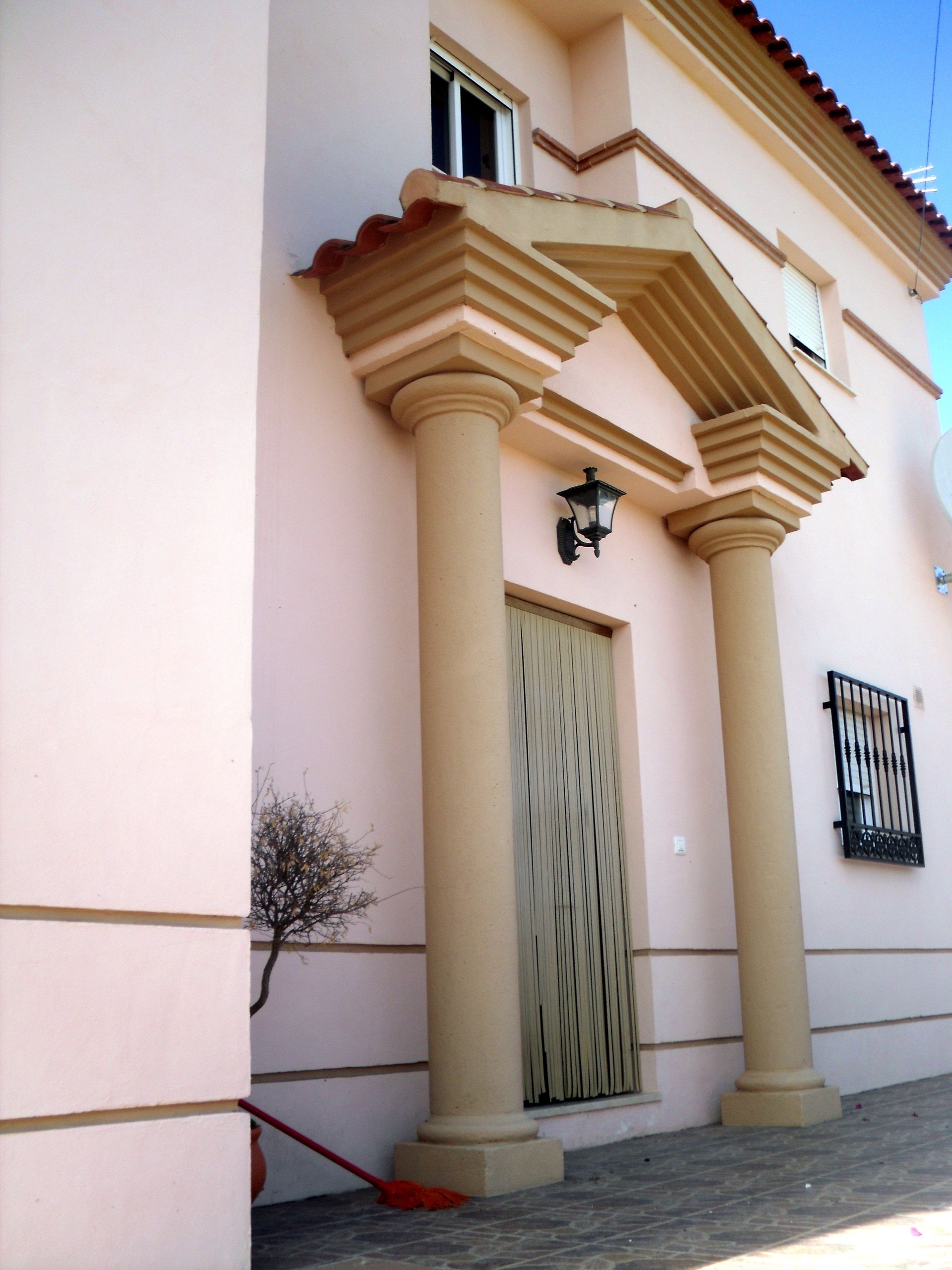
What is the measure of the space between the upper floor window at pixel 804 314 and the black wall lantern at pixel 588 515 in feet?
13.7

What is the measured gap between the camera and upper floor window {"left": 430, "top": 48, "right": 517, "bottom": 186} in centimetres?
741

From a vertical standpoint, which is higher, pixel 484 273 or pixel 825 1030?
pixel 484 273

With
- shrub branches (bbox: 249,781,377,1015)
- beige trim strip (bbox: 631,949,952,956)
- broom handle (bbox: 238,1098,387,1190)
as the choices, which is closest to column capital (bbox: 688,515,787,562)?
beige trim strip (bbox: 631,949,952,956)

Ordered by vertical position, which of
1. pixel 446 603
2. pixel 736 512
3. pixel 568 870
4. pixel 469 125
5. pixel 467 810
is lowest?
pixel 568 870

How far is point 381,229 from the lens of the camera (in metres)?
5.10

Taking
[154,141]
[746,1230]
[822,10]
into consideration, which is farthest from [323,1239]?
[822,10]

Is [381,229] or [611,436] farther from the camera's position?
[611,436]

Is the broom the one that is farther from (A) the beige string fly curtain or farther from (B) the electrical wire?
(B) the electrical wire

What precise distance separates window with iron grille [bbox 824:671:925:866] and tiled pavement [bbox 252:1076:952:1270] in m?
3.19

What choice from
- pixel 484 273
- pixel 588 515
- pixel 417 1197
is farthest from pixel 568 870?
pixel 484 273

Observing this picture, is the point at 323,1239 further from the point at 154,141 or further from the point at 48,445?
the point at 154,141

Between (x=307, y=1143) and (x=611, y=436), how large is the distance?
404cm

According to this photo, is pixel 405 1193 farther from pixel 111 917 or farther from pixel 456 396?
pixel 456 396

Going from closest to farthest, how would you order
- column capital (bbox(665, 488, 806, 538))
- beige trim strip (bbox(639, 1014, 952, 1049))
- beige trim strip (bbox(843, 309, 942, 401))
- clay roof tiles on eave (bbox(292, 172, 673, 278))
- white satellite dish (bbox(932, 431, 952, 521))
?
clay roof tiles on eave (bbox(292, 172, 673, 278)), beige trim strip (bbox(639, 1014, 952, 1049)), column capital (bbox(665, 488, 806, 538)), white satellite dish (bbox(932, 431, 952, 521)), beige trim strip (bbox(843, 309, 942, 401))
